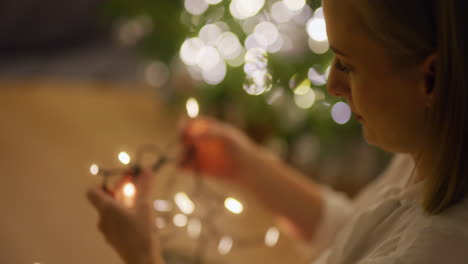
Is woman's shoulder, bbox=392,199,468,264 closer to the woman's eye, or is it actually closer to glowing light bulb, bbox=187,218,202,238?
the woman's eye

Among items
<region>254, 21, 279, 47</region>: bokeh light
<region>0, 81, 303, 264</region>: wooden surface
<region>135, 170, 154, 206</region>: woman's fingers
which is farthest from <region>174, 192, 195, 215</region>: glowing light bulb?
<region>254, 21, 279, 47</region>: bokeh light

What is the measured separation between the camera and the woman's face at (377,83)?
1.86ft

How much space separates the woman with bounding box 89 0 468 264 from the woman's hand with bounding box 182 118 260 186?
328 mm

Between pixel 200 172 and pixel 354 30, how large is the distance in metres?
0.57

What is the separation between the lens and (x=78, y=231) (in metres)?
0.87

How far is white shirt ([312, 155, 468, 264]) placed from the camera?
1.80 feet

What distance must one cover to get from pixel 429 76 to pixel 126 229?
38 cm

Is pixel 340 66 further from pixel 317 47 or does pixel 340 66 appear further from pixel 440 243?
pixel 317 47

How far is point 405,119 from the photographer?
0.58m

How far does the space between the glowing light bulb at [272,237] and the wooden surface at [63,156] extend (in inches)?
0.8

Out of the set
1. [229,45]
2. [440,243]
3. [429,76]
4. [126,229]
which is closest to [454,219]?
[440,243]

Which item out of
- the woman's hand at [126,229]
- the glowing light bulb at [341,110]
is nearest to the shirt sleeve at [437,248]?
the woman's hand at [126,229]

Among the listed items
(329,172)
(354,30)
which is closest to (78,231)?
(354,30)

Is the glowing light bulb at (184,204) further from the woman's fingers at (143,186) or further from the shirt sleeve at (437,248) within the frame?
the shirt sleeve at (437,248)
